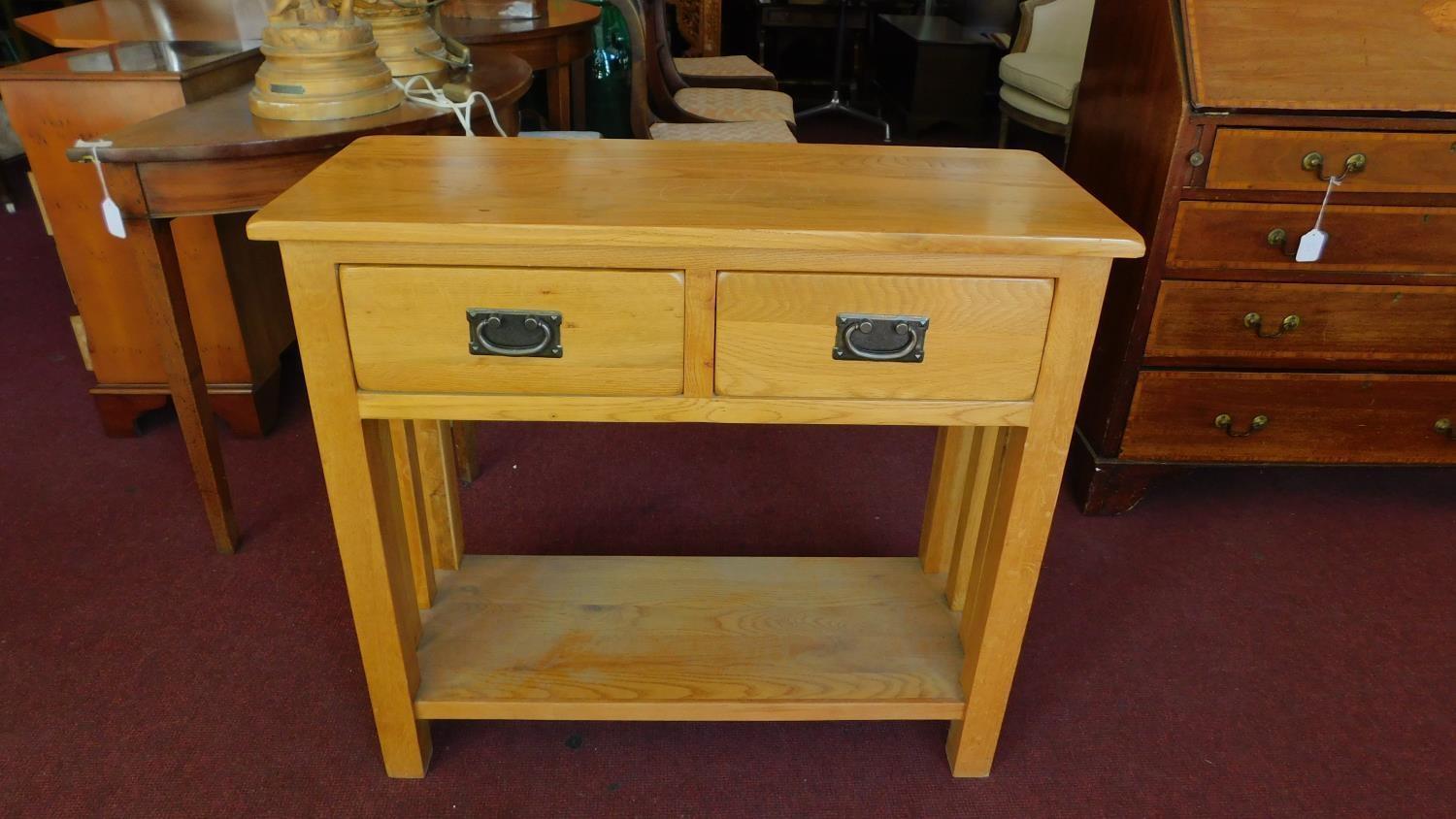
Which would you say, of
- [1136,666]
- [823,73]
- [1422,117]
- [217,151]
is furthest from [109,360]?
[823,73]

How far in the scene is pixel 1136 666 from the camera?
1618mm

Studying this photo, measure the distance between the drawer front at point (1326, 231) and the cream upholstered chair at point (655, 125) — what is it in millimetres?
1322

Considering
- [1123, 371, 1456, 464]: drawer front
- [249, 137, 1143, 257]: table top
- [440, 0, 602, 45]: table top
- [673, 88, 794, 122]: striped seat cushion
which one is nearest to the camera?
[249, 137, 1143, 257]: table top

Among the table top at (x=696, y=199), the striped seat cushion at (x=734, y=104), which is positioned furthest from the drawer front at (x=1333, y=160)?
the striped seat cushion at (x=734, y=104)

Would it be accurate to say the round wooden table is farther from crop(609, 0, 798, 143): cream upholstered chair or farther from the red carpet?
the red carpet

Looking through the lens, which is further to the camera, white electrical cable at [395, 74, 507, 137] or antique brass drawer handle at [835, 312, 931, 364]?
white electrical cable at [395, 74, 507, 137]

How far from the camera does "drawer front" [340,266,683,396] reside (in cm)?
102

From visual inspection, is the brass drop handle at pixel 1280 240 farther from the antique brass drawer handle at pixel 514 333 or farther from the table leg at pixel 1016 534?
the antique brass drawer handle at pixel 514 333

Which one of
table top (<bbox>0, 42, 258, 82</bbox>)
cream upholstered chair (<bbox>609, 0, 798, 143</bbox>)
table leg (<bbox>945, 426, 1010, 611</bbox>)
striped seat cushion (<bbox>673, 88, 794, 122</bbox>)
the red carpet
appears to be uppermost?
table top (<bbox>0, 42, 258, 82</bbox>)

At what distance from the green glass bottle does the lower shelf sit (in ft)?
9.28

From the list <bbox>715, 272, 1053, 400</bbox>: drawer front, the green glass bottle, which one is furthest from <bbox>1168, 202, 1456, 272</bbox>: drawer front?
the green glass bottle

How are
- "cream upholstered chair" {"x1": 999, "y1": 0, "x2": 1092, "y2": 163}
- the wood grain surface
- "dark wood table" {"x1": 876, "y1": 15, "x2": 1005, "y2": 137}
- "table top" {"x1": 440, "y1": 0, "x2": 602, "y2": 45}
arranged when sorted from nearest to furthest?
1. the wood grain surface
2. "table top" {"x1": 440, "y1": 0, "x2": 602, "y2": 45}
3. "cream upholstered chair" {"x1": 999, "y1": 0, "x2": 1092, "y2": 163}
4. "dark wood table" {"x1": 876, "y1": 15, "x2": 1005, "y2": 137}

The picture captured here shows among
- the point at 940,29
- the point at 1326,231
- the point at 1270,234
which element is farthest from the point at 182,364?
the point at 940,29

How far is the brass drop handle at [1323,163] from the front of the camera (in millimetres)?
1653
